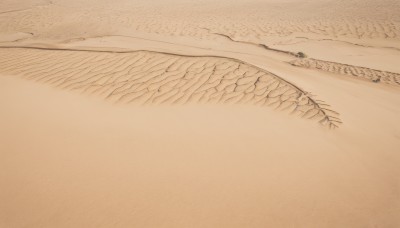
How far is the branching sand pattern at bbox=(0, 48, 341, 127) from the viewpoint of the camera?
4.58m

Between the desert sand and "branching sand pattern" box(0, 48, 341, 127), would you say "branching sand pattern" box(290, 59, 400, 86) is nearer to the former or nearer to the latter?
the desert sand

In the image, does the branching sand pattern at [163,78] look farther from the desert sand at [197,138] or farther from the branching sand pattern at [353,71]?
the branching sand pattern at [353,71]

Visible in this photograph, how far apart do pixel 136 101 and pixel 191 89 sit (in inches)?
41.1

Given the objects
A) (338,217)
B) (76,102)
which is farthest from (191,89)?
(338,217)

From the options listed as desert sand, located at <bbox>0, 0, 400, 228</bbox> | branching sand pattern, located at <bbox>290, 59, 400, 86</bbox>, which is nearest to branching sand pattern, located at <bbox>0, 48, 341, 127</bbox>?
desert sand, located at <bbox>0, 0, 400, 228</bbox>

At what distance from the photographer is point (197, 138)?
3.54m

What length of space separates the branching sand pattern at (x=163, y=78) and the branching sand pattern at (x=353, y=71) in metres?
2.10

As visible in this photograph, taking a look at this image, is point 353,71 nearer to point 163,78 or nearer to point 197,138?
point 163,78

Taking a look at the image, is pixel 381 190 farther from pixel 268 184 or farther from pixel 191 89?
pixel 191 89

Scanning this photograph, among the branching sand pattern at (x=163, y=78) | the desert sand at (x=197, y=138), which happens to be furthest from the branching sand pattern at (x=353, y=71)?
the branching sand pattern at (x=163, y=78)

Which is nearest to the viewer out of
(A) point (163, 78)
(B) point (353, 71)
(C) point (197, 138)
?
(C) point (197, 138)

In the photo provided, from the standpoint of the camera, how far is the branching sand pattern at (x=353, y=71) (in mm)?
5986

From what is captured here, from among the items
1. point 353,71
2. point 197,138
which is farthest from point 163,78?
point 353,71

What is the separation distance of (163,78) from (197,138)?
85.1 inches
